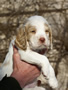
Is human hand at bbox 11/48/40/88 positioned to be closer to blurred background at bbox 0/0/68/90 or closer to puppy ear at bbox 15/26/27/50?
puppy ear at bbox 15/26/27/50

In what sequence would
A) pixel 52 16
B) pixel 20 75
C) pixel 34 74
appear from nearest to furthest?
pixel 20 75 → pixel 34 74 → pixel 52 16

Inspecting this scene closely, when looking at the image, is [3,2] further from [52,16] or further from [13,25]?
[52,16]

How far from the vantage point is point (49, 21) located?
6.78 m

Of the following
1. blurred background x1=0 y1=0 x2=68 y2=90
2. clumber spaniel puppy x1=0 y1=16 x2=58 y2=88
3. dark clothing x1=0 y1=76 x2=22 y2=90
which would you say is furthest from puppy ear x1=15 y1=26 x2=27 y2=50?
blurred background x1=0 y1=0 x2=68 y2=90

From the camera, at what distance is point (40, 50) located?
3625mm

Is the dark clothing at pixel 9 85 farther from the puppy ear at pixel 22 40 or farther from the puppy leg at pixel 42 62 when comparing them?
the puppy ear at pixel 22 40

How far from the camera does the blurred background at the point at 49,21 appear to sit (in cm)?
686

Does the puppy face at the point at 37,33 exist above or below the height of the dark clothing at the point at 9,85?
above

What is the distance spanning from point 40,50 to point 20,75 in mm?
649

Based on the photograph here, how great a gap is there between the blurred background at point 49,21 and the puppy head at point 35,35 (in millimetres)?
3310

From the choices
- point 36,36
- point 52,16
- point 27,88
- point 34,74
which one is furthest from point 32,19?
point 52,16

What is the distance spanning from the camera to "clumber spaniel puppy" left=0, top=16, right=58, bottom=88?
131 inches

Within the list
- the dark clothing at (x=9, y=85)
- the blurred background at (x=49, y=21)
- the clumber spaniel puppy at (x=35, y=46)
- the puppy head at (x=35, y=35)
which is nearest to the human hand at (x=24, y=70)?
the clumber spaniel puppy at (x=35, y=46)

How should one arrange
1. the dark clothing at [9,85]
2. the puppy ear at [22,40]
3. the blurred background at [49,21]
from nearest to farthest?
the dark clothing at [9,85]
the puppy ear at [22,40]
the blurred background at [49,21]
